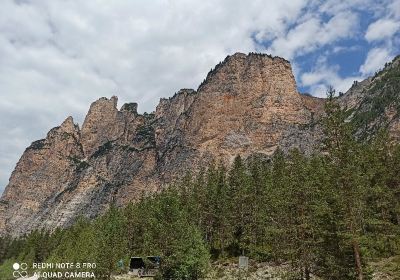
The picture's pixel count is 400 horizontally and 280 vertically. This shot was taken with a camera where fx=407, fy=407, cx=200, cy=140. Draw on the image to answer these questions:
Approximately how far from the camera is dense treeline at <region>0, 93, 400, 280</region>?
30.0 m

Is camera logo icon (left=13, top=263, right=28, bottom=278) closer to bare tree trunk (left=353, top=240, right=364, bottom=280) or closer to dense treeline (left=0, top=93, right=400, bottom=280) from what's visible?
dense treeline (left=0, top=93, right=400, bottom=280)

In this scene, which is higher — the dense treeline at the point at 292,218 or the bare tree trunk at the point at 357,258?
the dense treeline at the point at 292,218

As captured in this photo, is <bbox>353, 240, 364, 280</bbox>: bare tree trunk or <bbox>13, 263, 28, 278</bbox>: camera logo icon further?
<bbox>13, 263, 28, 278</bbox>: camera logo icon

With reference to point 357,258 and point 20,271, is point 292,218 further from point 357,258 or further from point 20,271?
point 20,271

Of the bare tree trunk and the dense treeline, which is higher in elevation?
the dense treeline

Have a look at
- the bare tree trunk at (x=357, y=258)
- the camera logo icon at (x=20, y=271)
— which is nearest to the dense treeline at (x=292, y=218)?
the bare tree trunk at (x=357, y=258)

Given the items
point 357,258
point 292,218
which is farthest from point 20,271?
point 357,258

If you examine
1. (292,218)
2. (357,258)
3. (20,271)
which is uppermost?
(292,218)

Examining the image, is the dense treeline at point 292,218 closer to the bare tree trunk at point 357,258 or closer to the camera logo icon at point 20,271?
the bare tree trunk at point 357,258

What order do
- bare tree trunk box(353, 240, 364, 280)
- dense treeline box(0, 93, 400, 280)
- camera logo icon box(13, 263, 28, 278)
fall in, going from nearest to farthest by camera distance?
bare tree trunk box(353, 240, 364, 280)
dense treeline box(0, 93, 400, 280)
camera logo icon box(13, 263, 28, 278)

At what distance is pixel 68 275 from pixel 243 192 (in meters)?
34.1

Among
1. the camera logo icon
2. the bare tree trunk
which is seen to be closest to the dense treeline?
the bare tree trunk

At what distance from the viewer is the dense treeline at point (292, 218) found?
30.0 m

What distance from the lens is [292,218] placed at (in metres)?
43.8
